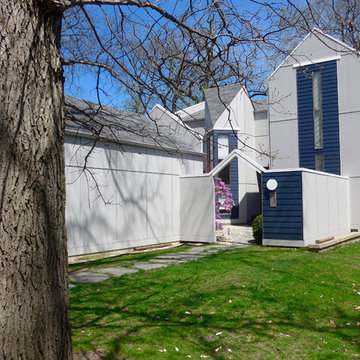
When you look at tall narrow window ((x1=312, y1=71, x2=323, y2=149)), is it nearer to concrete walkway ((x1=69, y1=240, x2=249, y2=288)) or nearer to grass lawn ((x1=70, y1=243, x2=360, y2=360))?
concrete walkway ((x1=69, y1=240, x2=249, y2=288))

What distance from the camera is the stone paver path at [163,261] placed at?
738 centimetres

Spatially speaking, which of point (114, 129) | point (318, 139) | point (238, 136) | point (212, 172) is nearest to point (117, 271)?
point (114, 129)

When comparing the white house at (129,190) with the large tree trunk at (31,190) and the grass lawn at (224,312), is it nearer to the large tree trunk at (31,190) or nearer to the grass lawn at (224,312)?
the grass lawn at (224,312)

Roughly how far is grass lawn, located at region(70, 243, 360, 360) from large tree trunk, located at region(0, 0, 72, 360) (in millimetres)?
1553

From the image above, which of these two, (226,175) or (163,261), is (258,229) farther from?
(226,175)

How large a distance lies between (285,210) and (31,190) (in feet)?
31.4

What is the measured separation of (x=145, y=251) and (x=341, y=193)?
7.46 m

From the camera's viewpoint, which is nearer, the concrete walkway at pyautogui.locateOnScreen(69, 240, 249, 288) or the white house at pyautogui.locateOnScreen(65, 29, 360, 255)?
the concrete walkway at pyautogui.locateOnScreen(69, 240, 249, 288)

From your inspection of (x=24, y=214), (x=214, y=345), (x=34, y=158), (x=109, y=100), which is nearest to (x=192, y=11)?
(x=109, y=100)

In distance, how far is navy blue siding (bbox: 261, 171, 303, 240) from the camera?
11109 millimetres

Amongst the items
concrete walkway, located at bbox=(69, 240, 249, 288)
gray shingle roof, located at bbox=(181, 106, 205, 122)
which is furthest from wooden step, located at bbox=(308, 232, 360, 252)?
gray shingle roof, located at bbox=(181, 106, 205, 122)

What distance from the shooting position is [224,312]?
5.45 m

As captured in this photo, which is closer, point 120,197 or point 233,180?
point 120,197

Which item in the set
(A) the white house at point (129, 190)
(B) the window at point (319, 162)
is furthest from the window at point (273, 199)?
(B) the window at point (319, 162)
